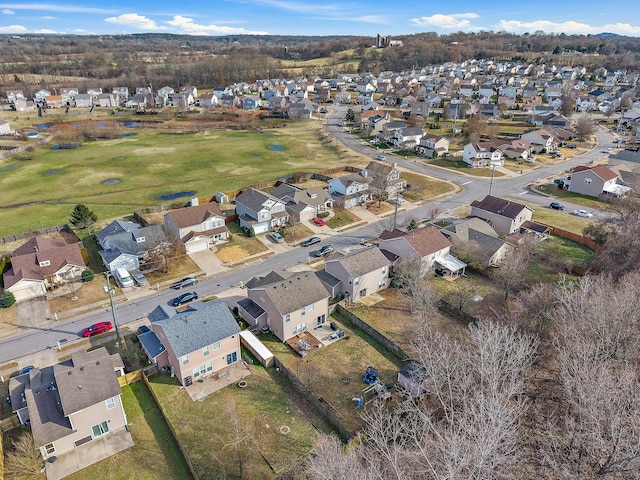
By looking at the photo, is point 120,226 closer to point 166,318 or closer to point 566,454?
point 166,318

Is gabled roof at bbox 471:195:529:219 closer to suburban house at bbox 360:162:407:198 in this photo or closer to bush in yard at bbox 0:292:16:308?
suburban house at bbox 360:162:407:198

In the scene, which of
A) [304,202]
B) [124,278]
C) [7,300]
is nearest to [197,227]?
[124,278]

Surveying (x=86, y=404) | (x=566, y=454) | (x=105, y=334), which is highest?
(x=566, y=454)

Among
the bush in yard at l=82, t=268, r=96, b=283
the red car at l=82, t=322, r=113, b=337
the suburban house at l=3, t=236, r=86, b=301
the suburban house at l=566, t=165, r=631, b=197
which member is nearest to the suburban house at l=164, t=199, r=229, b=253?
the bush in yard at l=82, t=268, r=96, b=283

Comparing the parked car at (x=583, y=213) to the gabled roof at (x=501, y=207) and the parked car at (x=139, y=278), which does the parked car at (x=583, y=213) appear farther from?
the parked car at (x=139, y=278)

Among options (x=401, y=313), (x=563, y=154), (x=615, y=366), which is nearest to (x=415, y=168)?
(x=563, y=154)
